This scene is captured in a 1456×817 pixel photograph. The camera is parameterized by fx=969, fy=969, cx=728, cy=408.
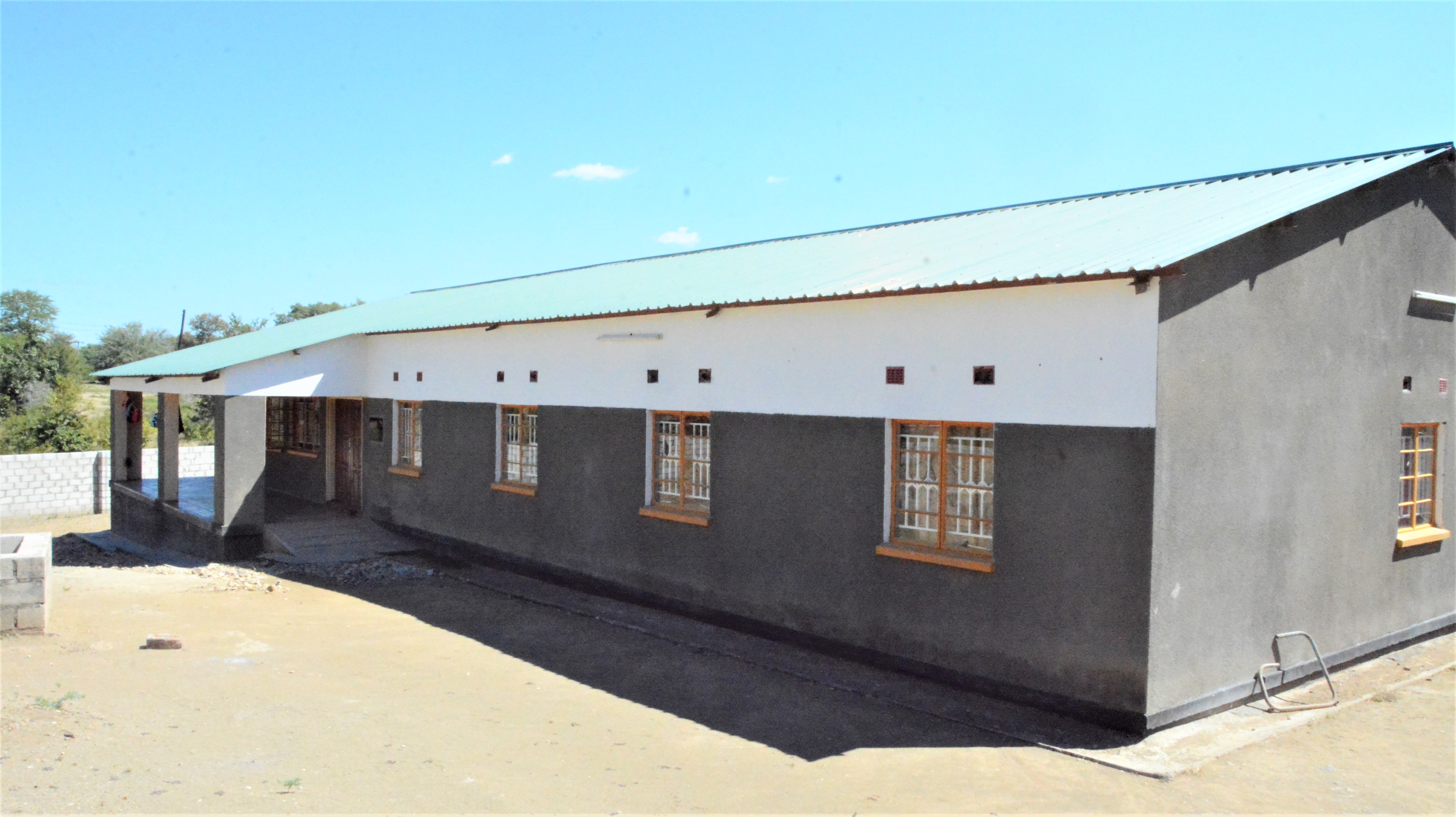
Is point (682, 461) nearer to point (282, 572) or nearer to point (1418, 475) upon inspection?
point (282, 572)

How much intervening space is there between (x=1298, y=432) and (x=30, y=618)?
11.3 metres

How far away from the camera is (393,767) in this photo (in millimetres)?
6203

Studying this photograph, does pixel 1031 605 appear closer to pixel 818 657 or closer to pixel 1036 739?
pixel 1036 739

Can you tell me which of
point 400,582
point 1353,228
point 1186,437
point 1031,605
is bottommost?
point 400,582

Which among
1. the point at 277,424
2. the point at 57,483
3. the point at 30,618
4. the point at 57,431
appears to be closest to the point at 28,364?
the point at 57,431

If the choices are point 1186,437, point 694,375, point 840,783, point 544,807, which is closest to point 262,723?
point 544,807

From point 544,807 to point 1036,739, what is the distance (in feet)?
11.3

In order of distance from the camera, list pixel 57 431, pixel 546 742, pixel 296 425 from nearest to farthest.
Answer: pixel 546 742 → pixel 296 425 → pixel 57 431

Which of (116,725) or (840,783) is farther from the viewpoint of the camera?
(116,725)

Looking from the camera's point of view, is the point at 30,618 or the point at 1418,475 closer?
the point at 30,618

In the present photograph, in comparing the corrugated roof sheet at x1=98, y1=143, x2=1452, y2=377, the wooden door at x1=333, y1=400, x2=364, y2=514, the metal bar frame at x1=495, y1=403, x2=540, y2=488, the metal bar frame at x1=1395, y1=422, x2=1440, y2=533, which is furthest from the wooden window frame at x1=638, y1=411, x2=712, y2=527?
the wooden door at x1=333, y1=400, x2=364, y2=514

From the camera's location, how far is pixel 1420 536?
30.7 feet

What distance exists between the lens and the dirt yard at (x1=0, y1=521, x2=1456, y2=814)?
577 centimetres

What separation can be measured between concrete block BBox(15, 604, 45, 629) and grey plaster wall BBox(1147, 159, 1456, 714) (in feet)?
31.3
